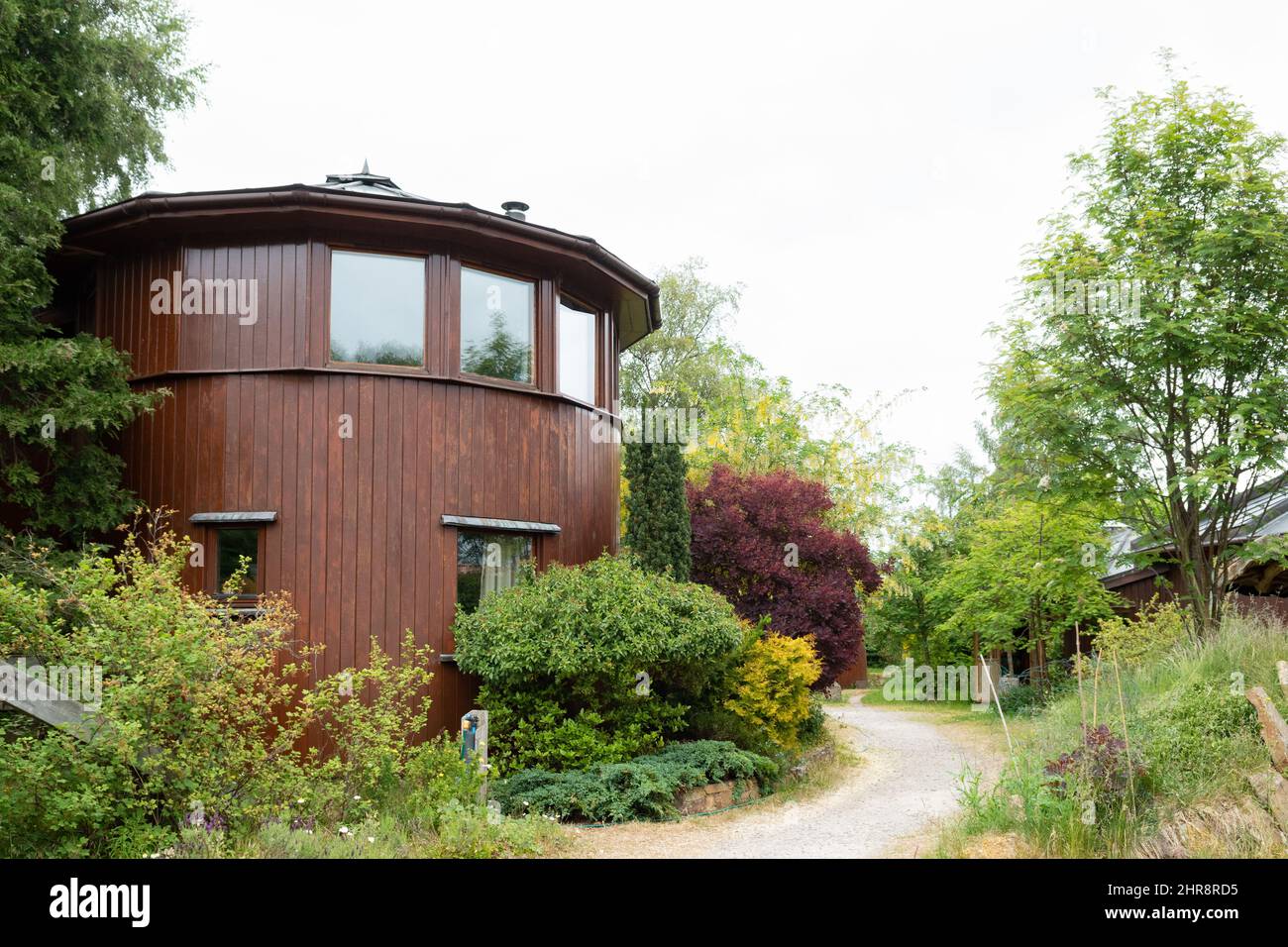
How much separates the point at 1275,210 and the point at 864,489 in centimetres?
1061

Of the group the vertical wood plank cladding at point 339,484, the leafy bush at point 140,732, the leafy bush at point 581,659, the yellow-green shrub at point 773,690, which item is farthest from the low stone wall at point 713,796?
the leafy bush at point 140,732

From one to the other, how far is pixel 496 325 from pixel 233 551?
3.59 m

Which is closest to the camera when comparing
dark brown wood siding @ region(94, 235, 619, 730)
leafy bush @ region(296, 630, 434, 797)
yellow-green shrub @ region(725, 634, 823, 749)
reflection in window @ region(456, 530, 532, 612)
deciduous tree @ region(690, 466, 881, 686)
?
leafy bush @ region(296, 630, 434, 797)

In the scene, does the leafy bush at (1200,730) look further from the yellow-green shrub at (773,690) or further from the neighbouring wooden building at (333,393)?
the neighbouring wooden building at (333,393)

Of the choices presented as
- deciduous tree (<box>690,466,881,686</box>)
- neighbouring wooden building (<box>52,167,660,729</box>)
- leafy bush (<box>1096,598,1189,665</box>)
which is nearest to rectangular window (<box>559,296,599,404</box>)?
neighbouring wooden building (<box>52,167,660,729</box>)

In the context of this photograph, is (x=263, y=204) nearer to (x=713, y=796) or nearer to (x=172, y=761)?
(x=172, y=761)

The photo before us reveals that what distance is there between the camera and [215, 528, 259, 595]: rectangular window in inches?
366

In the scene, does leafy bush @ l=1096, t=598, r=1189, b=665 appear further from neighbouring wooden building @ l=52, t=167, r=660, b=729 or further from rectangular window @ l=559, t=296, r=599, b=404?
neighbouring wooden building @ l=52, t=167, r=660, b=729

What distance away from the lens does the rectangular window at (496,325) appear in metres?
10.1

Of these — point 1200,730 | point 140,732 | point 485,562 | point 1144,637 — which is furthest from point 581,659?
point 1144,637

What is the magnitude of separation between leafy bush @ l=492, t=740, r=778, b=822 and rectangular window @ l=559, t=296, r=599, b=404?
444 centimetres
